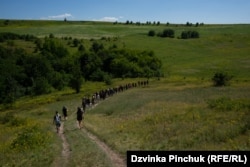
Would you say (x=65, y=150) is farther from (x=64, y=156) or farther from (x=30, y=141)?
(x=30, y=141)

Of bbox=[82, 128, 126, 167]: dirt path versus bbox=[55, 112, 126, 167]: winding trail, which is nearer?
bbox=[82, 128, 126, 167]: dirt path

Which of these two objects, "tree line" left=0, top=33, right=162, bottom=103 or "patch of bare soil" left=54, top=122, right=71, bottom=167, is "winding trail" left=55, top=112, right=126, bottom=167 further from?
"tree line" left=0, top=33, right=162, bottom=103

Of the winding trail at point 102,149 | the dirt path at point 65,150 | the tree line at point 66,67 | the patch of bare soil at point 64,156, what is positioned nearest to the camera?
the winding trail at point 102,149

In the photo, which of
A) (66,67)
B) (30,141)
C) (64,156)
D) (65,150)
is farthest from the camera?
(66,67)

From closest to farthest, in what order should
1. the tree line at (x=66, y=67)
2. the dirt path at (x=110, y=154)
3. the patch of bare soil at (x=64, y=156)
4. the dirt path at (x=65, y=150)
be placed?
the dirt path at (x=110, y=154)
the patch of bare soil at (x=64, y=156)
the dirt path at (x=65, y=150)
the tree line at (x=66, y=67)

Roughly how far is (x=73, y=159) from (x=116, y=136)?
17.8 ft

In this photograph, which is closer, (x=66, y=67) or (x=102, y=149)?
(x=102, y=149)

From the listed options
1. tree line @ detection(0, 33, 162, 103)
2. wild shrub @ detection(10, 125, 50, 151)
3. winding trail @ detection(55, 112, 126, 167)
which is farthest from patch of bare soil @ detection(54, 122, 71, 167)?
tree line @ detection(0, 33, 162, 103)

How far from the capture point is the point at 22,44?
560ft

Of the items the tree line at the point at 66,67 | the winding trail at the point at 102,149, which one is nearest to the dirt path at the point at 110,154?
the winding trail at the point at 102,149

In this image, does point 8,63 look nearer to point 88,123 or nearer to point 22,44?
point 22,44

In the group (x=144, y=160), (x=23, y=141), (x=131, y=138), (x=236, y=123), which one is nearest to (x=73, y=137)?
(x=23, y=141)

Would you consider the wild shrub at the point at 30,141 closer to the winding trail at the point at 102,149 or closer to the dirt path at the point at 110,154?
the winding trail at the point at 102,149

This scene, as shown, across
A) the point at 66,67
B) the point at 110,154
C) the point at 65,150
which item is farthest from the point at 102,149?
the point at 66,67
